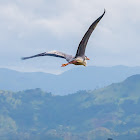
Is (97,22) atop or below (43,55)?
below

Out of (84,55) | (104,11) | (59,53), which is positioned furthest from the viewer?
(59,53)

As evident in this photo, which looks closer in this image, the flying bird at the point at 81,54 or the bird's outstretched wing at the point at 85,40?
the bird's outstretched wing at the point at 85,40

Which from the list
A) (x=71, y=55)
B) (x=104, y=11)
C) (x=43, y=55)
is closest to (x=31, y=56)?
(x=43, y=55)

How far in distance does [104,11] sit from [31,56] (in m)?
6.77

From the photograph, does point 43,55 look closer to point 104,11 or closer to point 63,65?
point 63,65

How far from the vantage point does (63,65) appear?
19.7 m

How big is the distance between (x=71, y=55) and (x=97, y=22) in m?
3.78

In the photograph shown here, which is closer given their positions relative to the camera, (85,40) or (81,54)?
(85,40)

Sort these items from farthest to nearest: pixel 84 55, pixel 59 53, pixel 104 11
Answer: pixel 59 53 < pixel 84 55 < pixel 104 11

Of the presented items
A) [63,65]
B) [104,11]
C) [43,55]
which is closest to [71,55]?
[63,65]

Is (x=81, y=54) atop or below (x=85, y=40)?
atop

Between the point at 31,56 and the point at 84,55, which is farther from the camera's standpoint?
the point at 31,56

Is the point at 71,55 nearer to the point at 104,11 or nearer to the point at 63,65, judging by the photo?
the point at 63,65

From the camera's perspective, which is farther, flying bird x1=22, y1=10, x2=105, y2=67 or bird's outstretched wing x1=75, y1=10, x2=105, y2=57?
flying bird x1=22, y1=10, x2=105, y2=67
